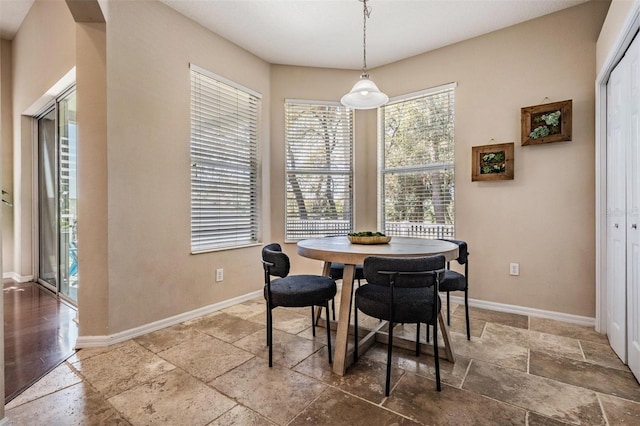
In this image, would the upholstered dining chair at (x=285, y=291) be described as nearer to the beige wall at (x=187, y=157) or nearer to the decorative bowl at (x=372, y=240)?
the decorative bowl at (x=372, y=240)

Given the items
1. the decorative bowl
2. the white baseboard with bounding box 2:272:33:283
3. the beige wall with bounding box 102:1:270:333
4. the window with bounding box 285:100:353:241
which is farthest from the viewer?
the white baseboard with bounding box 2:272:33:283

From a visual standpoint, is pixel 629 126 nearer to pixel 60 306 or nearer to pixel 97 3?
pixel 97 3

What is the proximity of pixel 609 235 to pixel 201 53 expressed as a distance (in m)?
3.98

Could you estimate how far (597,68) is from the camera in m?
2.70

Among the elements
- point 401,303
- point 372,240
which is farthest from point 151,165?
point 401,303

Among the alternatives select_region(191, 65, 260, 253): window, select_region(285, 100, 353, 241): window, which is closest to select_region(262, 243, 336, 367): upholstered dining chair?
select_region(191, 65, 260, 253): window

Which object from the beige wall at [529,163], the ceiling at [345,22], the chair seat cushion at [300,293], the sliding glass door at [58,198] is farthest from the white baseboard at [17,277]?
the beige wall at [529,163]

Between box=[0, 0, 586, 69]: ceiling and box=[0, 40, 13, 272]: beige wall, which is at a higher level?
box=[0, 0, 586, 69]: ceiling

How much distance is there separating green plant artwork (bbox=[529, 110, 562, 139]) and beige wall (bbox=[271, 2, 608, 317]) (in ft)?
0.45

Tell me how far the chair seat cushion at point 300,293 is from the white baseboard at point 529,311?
1920mm

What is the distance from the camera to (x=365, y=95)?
103 inches

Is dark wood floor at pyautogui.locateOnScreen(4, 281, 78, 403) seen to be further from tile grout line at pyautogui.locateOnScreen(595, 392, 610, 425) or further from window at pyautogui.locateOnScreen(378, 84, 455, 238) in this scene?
window at pyautogui.locateOnScreen(378, 84, 455, 238)

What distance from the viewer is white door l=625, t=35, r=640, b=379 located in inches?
75.9

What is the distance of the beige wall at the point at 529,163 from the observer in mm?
2811
